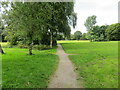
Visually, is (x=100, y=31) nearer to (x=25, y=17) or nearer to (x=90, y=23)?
(x=90, y=23)

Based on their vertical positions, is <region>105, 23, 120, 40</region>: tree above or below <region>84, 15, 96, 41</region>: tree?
below

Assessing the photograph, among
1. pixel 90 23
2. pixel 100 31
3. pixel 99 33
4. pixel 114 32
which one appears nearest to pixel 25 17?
pixel 114 32

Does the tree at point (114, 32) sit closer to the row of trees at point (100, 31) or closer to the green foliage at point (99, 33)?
the row of trees at point (100, 31)

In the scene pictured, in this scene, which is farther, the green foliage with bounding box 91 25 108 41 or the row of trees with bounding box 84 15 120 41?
the green foliage with bounding box 91 25 108 41

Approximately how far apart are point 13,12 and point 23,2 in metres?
1.43

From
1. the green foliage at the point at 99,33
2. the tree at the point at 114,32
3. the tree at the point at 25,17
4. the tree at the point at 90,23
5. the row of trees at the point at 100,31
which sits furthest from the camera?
the tree at the point at 90,23

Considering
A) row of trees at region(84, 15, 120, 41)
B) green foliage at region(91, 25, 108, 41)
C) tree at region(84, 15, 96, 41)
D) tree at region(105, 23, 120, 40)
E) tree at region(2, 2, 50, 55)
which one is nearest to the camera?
tree at region(2, 2, 50, 55)

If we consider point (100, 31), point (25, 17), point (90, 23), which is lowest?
point (25, 17)

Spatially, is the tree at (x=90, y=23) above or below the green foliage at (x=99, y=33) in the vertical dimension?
above

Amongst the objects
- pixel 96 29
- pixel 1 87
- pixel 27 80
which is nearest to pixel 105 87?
pixel 27 80

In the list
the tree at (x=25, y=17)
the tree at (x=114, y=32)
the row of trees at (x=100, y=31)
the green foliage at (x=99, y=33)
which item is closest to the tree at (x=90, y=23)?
the row of trees at (x=100, y=31)

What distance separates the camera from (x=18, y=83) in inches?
187

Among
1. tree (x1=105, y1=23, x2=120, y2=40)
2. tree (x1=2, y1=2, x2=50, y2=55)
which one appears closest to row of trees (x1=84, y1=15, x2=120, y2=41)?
tree (x1=105, y1=23, x2=120, y2=40)

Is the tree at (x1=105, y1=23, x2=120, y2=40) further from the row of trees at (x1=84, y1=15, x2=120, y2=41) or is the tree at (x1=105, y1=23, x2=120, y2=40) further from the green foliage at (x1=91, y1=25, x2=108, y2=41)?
the green foliage at (x1=91, y1=25, x2=108, y2=41)
